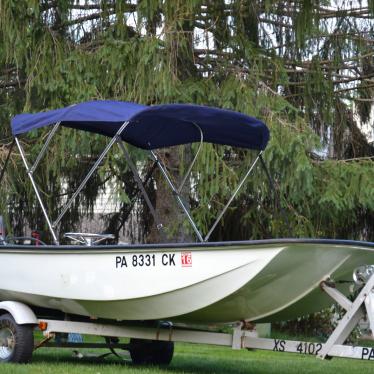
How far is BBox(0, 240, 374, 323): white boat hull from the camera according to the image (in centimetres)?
895

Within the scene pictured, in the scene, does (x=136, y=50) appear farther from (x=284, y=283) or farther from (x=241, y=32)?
(x=284, y=283)

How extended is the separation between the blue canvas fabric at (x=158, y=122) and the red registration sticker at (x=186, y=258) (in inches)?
59.7

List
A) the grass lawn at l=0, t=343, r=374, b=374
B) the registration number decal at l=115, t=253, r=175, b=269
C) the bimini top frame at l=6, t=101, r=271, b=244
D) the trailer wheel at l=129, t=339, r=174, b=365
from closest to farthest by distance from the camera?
the registration number decal at l=115, t=253, r=175, b=269, the grass lawn at l=0, t=343, r=374, b=374, the bimini top frame at l=6, t=101, r=271, b=244, the trailer wheel at l=129, t=339, r=174, b=365

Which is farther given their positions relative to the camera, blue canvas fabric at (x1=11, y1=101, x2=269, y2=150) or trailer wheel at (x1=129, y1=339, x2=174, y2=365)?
trailer wheel at (x1=129, y1=339, x2=174, y2=365)

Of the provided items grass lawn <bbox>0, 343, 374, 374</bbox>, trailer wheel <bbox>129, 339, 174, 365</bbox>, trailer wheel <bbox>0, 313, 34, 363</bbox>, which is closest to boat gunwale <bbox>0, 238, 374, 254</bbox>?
trailer wheel <bbox>0, 313, 34, 363</bbox>

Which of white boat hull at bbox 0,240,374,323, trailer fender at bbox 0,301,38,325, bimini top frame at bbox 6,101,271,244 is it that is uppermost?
bimini top frame at bbox 6,101,271,244

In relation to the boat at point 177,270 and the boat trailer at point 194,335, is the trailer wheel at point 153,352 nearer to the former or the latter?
the boat trailer at point 194,335

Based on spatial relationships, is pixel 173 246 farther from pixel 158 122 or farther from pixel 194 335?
pixel 158 122

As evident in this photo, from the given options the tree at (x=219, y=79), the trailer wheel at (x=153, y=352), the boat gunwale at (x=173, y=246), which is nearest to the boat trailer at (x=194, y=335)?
the trailer wheel at (x=153, y=352)

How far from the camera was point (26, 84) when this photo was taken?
593 inches

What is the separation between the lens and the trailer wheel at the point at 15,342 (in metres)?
10.5

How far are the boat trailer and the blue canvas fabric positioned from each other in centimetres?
201

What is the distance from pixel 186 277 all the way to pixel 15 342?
2.19 m

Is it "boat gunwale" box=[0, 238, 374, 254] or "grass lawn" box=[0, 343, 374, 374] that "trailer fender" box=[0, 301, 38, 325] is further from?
"boat gunwale" box=[0, 238, 374, 254]
